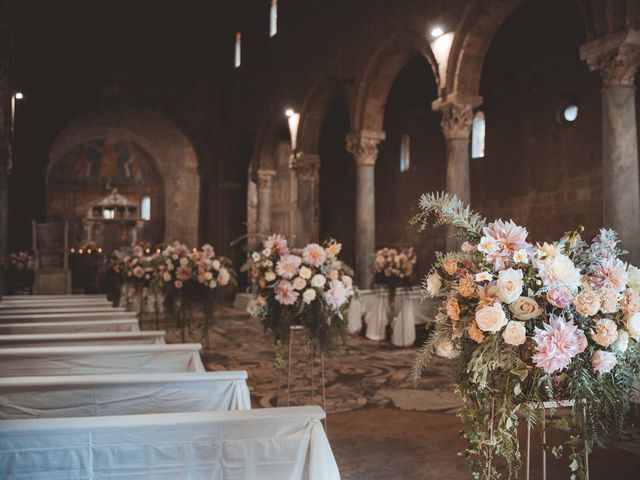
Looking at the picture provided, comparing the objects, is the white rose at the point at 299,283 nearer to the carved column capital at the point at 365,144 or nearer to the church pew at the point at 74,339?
A: the church pew at the point at 74,339

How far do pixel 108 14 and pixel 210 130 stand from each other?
493 centimetres

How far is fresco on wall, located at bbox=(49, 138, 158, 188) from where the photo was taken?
954 inches

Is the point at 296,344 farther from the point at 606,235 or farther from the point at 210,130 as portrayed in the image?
the point at 210,130

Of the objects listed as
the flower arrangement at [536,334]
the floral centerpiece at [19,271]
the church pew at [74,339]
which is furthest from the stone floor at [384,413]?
the floral centerpiece at [19,271]

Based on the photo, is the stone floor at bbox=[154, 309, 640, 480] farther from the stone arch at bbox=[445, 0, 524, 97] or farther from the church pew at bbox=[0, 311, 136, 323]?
the stone arch at bbox=[445, 0, 524, 97]

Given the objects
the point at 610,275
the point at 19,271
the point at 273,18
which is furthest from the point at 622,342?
the point at 273,18

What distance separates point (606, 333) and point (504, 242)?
460mm

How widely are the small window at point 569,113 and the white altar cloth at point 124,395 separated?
10.3 metres

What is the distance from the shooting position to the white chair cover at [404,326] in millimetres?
9242

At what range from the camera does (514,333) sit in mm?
1976

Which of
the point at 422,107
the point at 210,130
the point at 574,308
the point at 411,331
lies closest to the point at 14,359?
the point at 574,308

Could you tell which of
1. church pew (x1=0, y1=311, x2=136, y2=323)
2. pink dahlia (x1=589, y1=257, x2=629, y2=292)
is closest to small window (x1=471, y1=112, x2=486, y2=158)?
church pew (x1=0, y1=311, x2=136, y2=323)

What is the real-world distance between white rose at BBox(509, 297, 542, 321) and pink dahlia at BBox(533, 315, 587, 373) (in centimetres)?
8

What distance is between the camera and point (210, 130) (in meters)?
19.6
